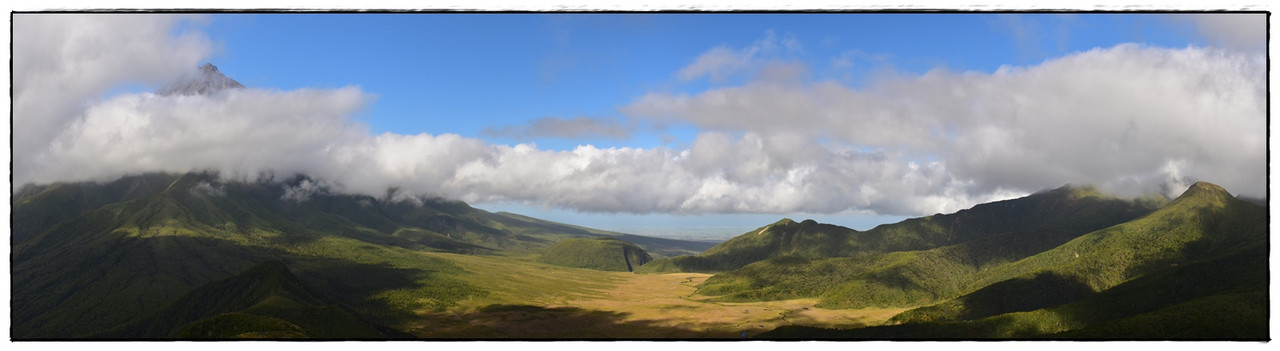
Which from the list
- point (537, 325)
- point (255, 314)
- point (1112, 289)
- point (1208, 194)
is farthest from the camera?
point (1208, 194)

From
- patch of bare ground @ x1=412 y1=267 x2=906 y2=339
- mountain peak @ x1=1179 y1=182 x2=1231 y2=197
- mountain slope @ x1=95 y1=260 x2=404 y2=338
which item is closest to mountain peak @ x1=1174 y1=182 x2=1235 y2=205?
mountain peak @ x1=1179 y1=182 x2=1231 y2=197

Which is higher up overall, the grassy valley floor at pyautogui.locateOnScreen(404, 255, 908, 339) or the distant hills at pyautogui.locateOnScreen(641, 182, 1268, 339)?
the distant hills at pyautogui.locateOnScreen(641, 182, 1268, 339)

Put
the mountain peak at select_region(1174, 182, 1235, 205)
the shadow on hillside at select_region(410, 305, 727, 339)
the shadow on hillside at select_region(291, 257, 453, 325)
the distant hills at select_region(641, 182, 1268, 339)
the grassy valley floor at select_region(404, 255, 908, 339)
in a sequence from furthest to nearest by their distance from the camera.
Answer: the mountain peak at select_region(1174, 182, 1235, 205) < the shadow on hillside at select_region(291, 257, 453, 325) < the grassy valley floor at select_region(404, 255, 908, 339) < the shadow on hillside at select_region(410, 305, 727, 339) < the distant hills at select_region(641, 182, 1268, 339)

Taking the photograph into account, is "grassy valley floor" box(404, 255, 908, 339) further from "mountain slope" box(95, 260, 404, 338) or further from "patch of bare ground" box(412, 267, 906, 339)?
"mountain slope" box(95, 260, 404, 338)

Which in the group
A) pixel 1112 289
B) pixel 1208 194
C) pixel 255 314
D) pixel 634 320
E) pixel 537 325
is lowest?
pixel 634 320

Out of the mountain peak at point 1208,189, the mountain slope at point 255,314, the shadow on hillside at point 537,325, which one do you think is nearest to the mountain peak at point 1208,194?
the mountain peak at point 1208,189

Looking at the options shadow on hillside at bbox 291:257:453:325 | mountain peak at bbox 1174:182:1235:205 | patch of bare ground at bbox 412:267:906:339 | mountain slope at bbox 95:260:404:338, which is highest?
mountain peak at bbox 1174:182:1235:205

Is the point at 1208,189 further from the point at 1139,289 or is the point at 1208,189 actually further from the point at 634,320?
the point at 634,320

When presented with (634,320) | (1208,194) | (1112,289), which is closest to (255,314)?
(634,320)
